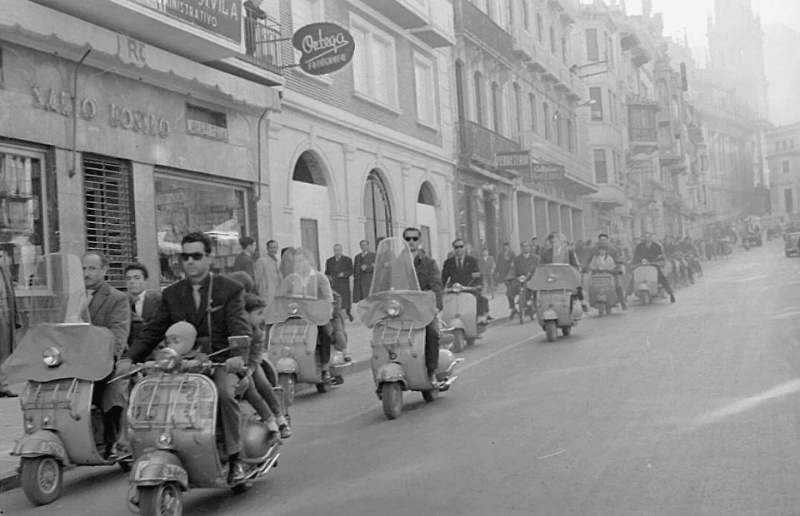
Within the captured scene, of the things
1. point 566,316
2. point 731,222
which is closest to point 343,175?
point 566,316

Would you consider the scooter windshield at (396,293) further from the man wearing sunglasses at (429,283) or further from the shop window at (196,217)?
the shop window at (196,217)

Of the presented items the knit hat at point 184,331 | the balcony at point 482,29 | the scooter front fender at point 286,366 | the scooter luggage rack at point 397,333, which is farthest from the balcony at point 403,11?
the knit hat at point 184,331

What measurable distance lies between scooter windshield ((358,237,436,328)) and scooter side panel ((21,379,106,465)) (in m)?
3.35

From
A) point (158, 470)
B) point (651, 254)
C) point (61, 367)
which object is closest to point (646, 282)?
point (651, 254)

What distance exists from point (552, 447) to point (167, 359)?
2.79m

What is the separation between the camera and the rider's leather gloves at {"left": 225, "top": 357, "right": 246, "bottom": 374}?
5562 mm

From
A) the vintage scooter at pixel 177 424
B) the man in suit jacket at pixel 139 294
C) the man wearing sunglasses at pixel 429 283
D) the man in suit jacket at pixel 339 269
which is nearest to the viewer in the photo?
the vintage scooter at pixel 177 424

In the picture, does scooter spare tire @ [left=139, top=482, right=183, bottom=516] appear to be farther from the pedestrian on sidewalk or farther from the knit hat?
the pedestrian on sidewalk

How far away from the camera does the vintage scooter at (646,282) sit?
2288cm

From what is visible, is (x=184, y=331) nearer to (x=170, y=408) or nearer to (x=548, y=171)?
(x=170, y=408)

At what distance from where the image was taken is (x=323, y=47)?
58.5ft

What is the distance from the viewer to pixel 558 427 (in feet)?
25.1

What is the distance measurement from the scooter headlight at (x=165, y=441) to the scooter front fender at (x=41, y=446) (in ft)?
4.17

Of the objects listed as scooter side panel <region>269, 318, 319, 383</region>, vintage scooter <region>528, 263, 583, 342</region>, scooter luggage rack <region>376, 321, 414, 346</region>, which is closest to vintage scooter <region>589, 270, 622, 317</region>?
vintage scooter <region>528, 263, 583, 342</region>
